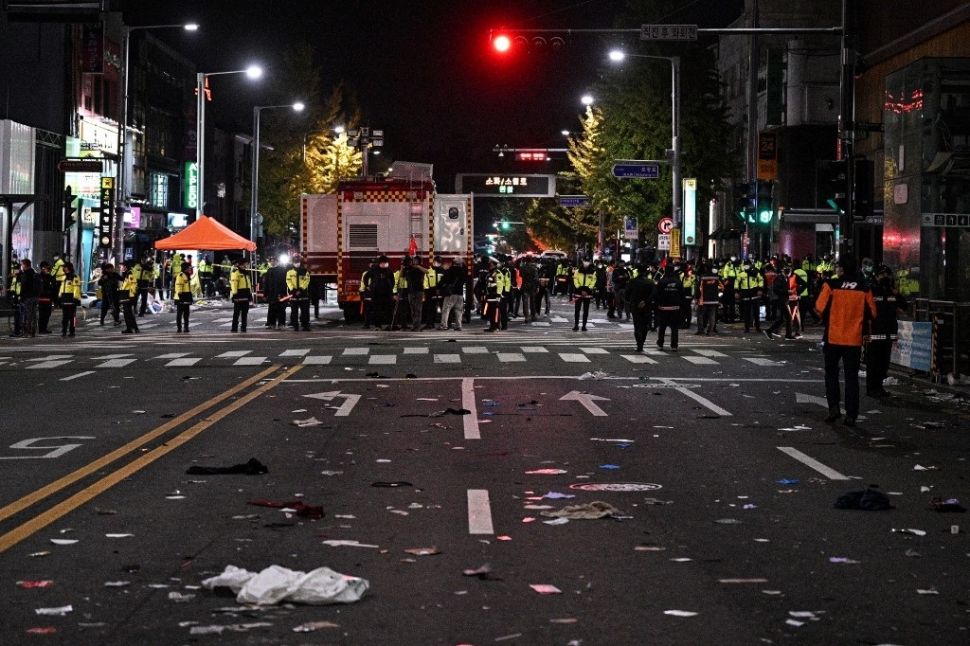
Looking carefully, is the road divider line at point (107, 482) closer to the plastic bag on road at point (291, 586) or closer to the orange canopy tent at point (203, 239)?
the plastic bag on road at point (291, 586)

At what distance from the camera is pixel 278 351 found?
2911 centimetres

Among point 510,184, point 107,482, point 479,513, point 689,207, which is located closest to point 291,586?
point 479,513

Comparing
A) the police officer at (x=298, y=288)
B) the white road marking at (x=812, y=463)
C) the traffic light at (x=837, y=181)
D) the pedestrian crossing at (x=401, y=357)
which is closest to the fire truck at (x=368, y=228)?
the police officer at (x=298, y=288)

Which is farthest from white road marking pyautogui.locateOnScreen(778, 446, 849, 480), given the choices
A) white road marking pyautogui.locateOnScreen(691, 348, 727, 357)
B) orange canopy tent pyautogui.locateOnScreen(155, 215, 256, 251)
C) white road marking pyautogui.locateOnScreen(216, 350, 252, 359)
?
orange canopy tent pyautogui.locateOnScreen(155, 215, 256, 251)

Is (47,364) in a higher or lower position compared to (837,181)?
lower

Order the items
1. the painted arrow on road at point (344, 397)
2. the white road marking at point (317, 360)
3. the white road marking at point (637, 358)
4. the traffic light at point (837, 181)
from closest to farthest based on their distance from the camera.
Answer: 1. the painted arrow on road at point (344, 397)
2. the white road marking at point (317, 360)
3. the traffic light at point (837, 181)
4. the white road marking at point (637, 358)

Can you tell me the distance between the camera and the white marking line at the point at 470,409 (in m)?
15.3

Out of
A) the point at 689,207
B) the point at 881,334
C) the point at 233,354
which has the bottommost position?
the point at 233,354

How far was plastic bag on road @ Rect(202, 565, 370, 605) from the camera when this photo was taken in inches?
292

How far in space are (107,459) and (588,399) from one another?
7678mm

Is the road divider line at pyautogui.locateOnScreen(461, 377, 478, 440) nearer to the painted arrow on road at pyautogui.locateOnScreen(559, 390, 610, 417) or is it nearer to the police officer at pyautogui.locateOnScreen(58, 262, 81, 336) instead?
the painted arrow on road at pyautogui.locateOnScreen(559, 390, 610, 417)

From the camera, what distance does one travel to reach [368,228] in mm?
40125

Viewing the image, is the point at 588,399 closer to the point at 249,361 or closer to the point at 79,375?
the point at 79,375

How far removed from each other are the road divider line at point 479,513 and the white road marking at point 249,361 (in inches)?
579
